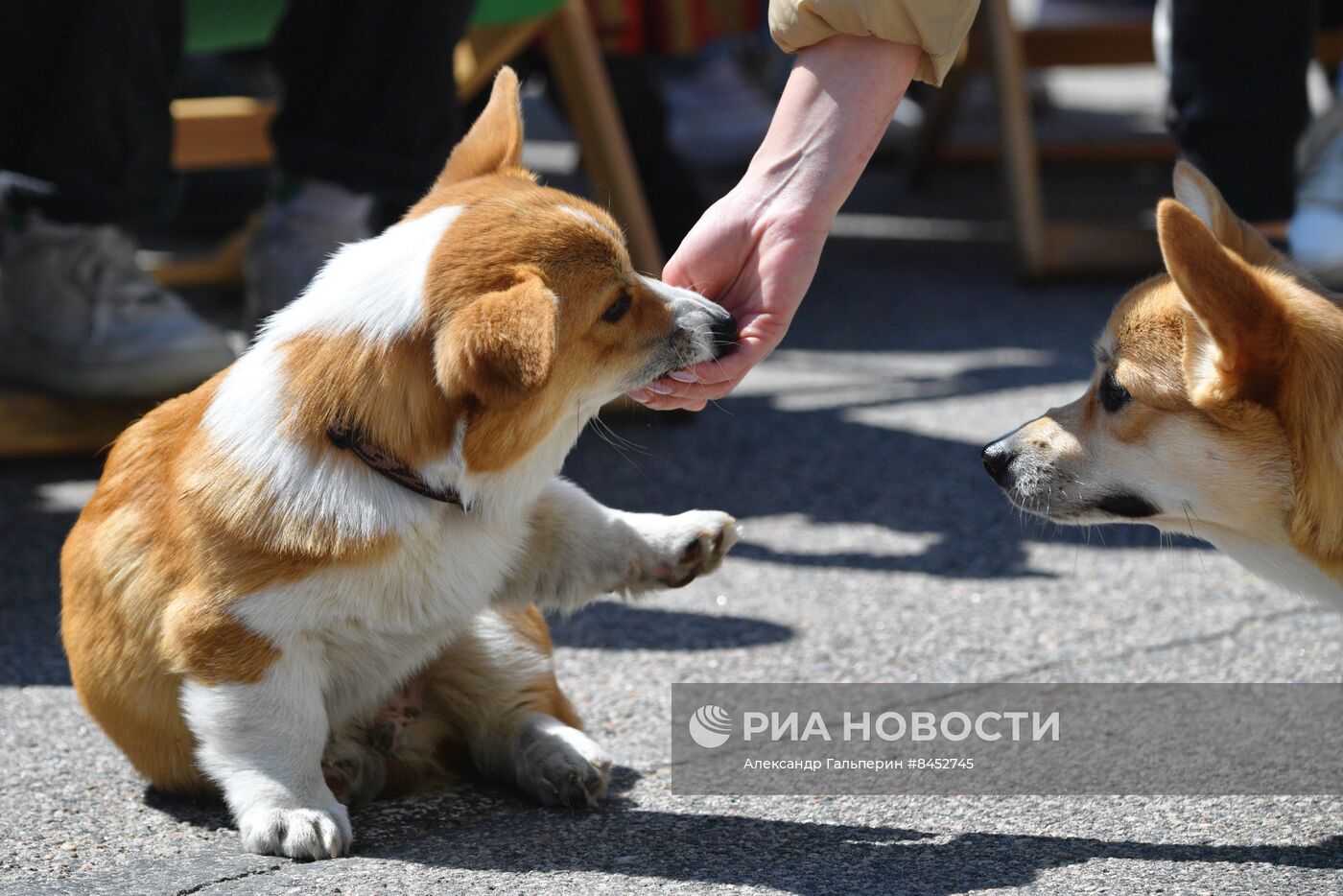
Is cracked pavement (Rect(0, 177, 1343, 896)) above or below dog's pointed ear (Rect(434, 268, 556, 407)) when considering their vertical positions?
below

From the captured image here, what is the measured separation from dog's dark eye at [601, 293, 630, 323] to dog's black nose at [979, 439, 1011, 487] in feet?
1.71

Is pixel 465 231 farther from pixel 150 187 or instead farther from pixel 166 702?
pixel 150 187

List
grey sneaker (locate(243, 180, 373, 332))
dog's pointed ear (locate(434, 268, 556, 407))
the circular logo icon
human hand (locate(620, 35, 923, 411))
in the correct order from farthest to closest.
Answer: grey sneaker (locate(243, 180, 373, 332)) < the circular logo icon < human hand (locate(620, 35, 923, 411)) < dog's pointed ear (locate(434, 268, 556, 407))

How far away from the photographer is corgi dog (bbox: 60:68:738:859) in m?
1.62

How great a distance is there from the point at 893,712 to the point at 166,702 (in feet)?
3.07

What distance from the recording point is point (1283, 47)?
2.96 meters

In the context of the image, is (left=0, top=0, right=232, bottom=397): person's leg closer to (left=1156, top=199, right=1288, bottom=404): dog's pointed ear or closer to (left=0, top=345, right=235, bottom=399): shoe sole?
(left=0, top=345, right=235, bottom=399): shoe sole

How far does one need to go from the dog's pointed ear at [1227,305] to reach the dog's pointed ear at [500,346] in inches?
26.3

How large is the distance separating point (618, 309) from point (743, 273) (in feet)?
0.76

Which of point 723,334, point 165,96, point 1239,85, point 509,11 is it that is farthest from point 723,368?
point 509,11

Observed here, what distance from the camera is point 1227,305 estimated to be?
5.38 ft

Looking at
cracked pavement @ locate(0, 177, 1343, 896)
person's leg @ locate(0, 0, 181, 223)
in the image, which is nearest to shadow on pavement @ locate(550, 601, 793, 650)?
cracked pavement @ locate(0, 177, 1343, 896)

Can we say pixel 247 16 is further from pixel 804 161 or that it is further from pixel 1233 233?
pixel 1233 233

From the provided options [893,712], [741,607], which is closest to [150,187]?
[741,607]
